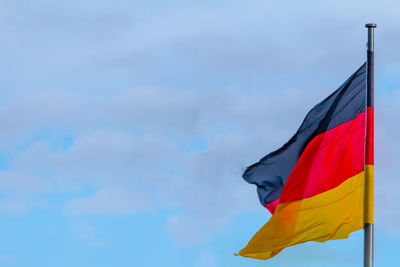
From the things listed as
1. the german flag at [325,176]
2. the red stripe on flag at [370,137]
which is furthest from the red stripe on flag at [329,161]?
the red stripe on flag at [370,137]

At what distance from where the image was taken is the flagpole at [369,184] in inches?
1073

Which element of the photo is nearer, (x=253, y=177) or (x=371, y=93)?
(x=371, y=93)

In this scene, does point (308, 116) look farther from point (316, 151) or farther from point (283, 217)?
point (283, 217)

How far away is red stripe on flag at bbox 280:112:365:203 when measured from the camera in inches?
1110

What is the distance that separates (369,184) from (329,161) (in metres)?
1.39

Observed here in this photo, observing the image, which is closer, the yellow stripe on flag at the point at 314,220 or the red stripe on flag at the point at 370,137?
the yellow stripe on flag at the point at 314,220

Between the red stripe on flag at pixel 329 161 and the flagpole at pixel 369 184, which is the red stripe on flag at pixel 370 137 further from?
the red stripe on flag at pixel 329 161

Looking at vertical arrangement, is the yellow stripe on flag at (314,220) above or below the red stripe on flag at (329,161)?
below

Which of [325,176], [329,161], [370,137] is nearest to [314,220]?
[325,176]

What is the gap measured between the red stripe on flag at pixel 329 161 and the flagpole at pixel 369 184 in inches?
9.9

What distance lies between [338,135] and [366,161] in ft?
3.79

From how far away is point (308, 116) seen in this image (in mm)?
29141

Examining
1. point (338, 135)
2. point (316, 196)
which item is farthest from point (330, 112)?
point (316, 196)

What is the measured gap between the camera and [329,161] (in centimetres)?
2850
